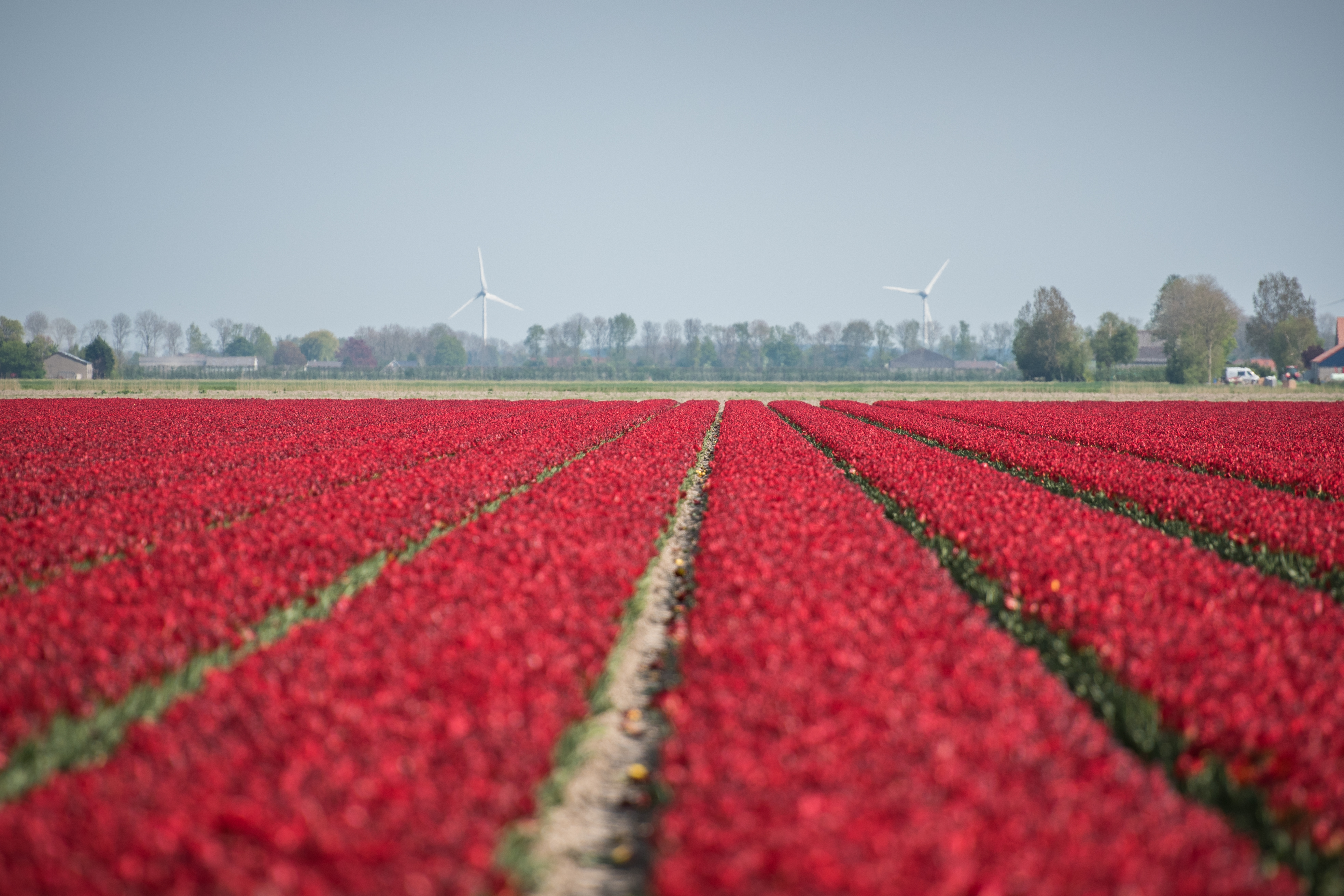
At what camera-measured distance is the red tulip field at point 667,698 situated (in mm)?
3258

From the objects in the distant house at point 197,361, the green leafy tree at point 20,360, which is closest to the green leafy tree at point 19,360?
the green leafy tree at point 20,360

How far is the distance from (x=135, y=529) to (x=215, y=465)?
758 cm

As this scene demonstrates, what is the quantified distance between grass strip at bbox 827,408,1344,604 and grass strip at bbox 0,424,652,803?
915 centimetres

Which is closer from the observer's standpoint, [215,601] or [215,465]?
[215,601]

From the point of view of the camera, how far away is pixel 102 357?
355ft

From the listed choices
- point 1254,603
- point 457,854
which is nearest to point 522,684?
point 457,854

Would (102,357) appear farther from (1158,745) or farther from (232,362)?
(1158,745)

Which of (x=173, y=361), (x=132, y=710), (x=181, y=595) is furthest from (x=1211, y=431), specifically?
(x=173, y=361)

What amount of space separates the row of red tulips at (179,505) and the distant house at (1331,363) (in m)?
105

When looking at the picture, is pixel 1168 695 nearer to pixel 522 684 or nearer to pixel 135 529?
pixel 522 684

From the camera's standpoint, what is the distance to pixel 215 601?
651 cm

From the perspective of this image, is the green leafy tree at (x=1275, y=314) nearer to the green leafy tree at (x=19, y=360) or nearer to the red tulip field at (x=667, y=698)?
the red tulip field at (x=667, y=698)

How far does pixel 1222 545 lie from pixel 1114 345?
106 m

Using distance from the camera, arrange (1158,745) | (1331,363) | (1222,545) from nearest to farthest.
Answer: (1158,745)
(1222,545)
(1331,363)
